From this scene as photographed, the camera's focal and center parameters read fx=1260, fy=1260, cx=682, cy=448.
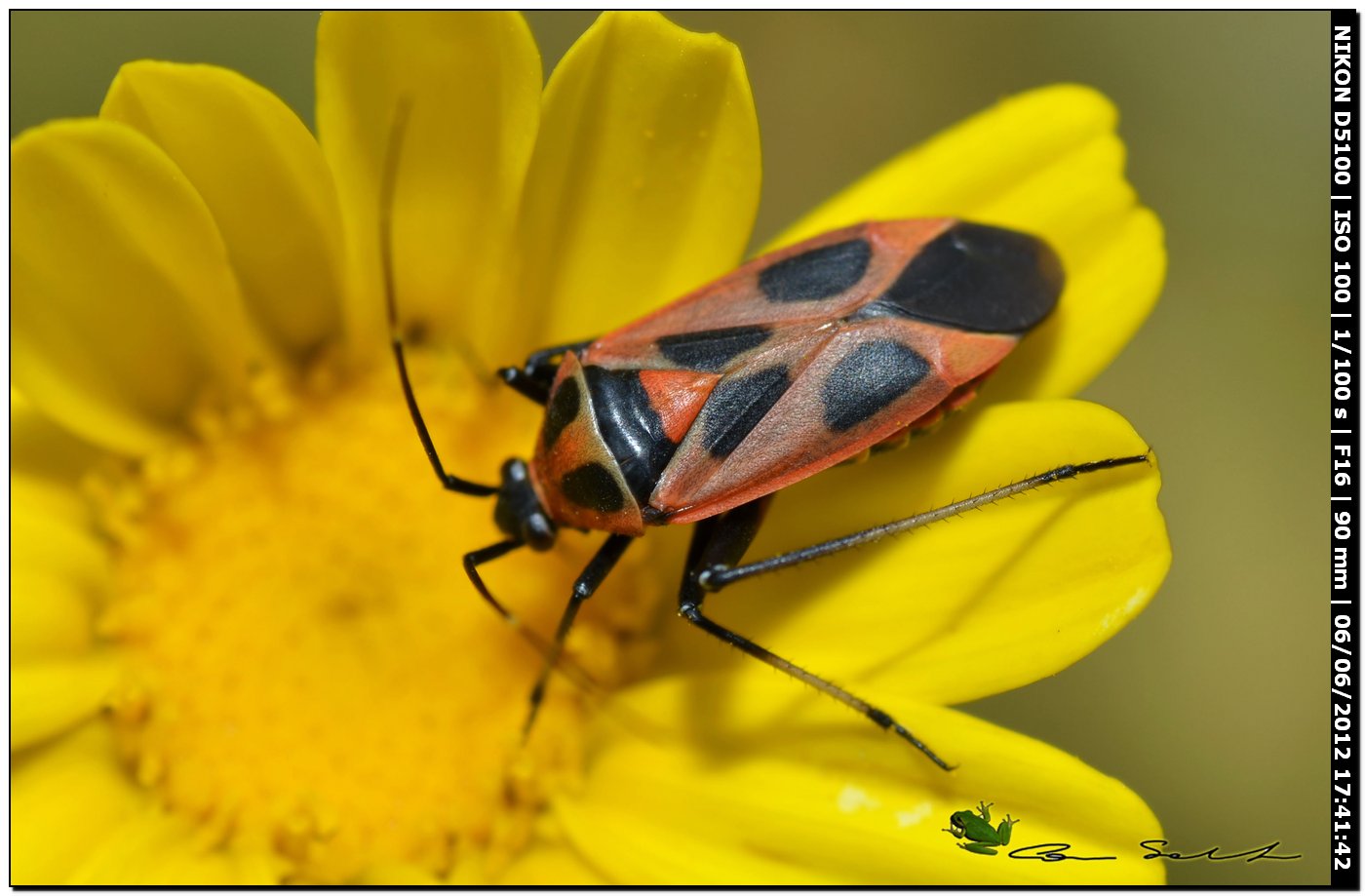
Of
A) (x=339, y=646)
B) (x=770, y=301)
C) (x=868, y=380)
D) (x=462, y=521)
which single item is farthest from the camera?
(x=462, y=521)

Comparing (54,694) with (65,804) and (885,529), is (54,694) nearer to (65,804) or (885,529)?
(65,804)

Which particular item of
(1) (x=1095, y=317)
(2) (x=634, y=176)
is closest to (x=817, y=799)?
(1) (x=1095, y=317)

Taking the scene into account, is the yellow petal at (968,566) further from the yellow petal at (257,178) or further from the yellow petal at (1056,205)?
the yellow petal at (257,178)

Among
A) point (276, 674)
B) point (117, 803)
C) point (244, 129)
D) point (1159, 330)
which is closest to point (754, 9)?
point (1159, 330)

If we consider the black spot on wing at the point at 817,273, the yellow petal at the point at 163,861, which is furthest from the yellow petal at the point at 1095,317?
the yellow petal at the point at 163,861

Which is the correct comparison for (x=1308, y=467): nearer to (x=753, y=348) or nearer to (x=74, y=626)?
(x=753, y=348)
